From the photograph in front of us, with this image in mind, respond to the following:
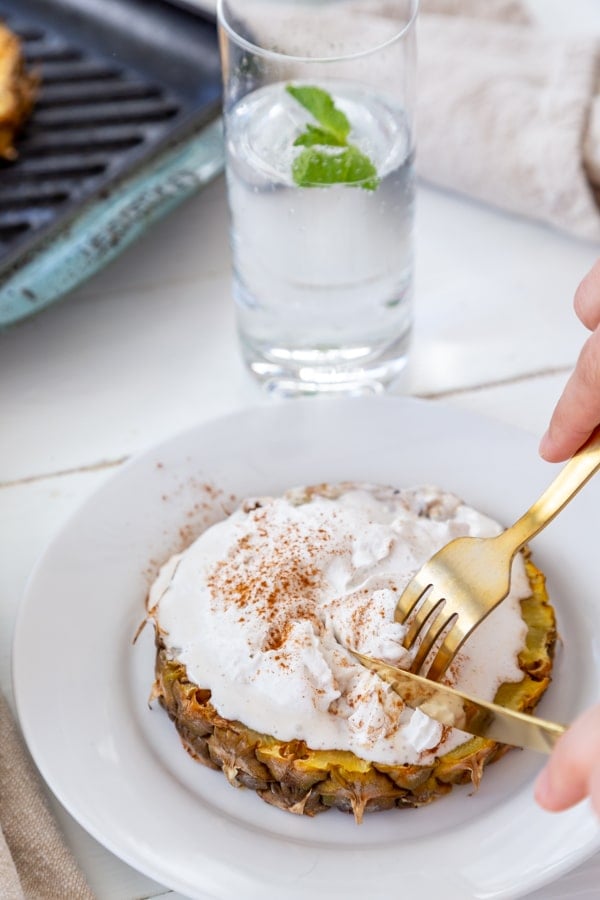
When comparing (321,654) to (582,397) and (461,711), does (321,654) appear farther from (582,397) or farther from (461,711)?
(582,397)

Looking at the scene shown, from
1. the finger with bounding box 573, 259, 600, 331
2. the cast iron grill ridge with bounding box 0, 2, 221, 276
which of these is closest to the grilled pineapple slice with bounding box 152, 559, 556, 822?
the finger with bounding box 573, 259, 600, 331

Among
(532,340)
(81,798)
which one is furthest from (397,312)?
(81,798)

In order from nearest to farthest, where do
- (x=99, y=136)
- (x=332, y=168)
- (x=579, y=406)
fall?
(x=579, y=406) → (x=332, y=168) → (x=99, y=136)

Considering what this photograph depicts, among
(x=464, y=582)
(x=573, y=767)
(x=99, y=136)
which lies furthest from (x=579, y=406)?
(x=99, y=136)

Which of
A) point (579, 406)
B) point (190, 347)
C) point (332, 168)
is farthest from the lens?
point (190, 347)

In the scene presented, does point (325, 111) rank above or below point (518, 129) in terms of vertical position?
above

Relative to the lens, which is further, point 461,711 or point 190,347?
point 190,347

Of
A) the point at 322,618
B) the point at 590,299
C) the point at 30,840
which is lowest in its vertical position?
the point at 30,840

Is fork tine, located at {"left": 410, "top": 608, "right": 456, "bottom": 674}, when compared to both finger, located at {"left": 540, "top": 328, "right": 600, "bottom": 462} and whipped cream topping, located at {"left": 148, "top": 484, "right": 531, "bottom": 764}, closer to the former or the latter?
whipped cream topping, located at {"left": 148, "top": 484, "right": 531, "bottom": 764}
